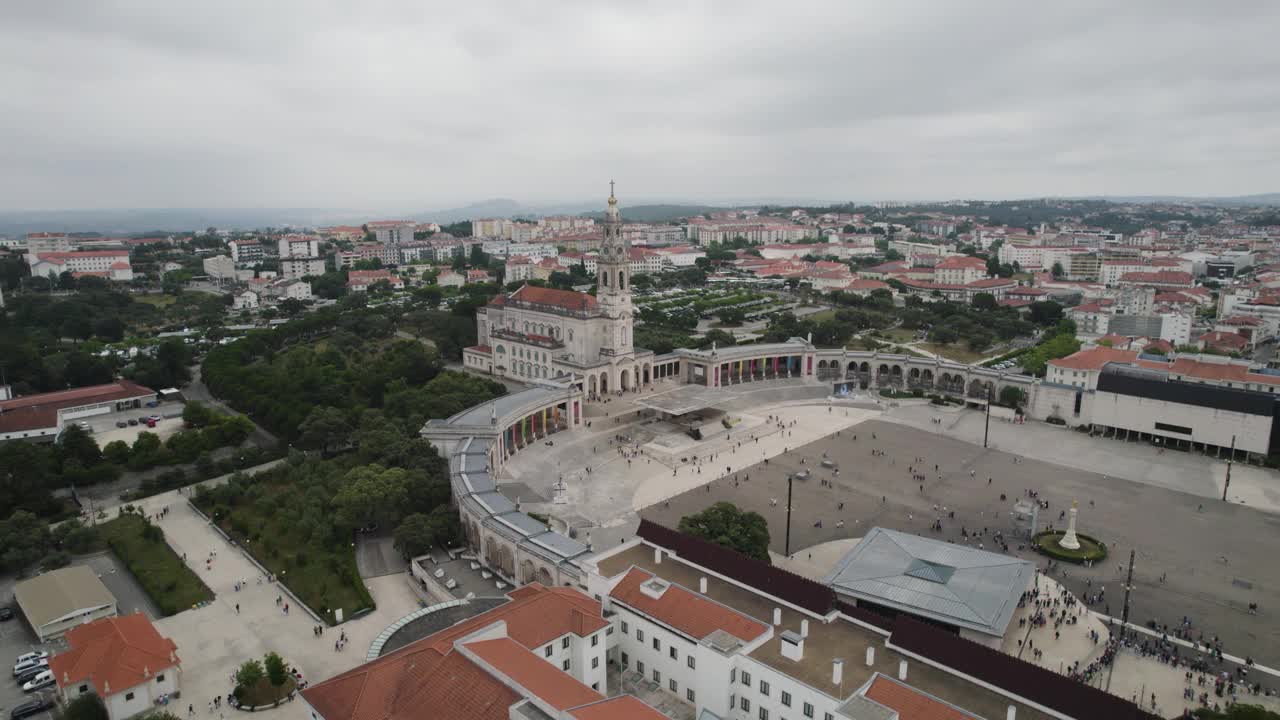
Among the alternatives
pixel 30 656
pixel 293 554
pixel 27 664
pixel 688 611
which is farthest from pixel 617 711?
pixel 30 656

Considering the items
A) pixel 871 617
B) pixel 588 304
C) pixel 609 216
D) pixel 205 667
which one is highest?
pixel 609 216

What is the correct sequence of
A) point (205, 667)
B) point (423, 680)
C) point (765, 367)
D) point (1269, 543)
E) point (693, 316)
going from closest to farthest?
point (423, 680), point (205, 667), point (1269, 543), point (765, 367), point (693, 316)

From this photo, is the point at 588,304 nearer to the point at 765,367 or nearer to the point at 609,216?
the point at 609,216

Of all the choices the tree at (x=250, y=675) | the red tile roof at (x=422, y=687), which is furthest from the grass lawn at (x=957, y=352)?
the tree at (x=250, y=675)

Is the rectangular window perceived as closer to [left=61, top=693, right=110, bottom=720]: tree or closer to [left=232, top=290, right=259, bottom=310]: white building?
[left=61, top=693, right=110, bottom=720]: tree

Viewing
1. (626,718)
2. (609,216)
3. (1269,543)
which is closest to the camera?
(626,718)

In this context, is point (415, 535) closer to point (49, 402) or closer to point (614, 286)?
point (614, 286)

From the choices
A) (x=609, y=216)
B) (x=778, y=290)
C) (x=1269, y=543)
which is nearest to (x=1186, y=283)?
(x=778, y=290)
